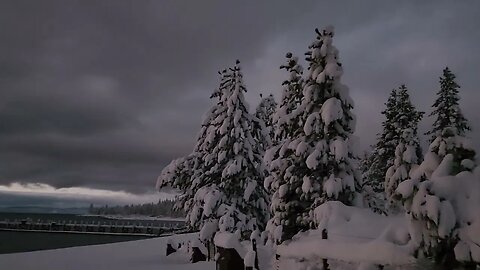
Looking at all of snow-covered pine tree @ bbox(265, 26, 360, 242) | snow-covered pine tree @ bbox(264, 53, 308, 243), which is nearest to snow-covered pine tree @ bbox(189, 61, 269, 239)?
snow-covered pine tree @ bbox(264, 53, 308, 243)

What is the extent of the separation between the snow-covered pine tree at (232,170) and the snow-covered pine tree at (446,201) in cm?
1410

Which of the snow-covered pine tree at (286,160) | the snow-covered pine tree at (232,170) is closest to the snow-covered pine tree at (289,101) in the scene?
the snow-covered pine tree at (286,160)

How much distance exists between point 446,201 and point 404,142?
2174cm

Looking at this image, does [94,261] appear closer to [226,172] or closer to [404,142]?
[226,172]

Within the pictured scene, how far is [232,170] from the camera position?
790 inches

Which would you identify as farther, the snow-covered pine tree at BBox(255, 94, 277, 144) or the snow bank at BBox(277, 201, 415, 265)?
the snow-covered pine tree at BBox(255, 94, 277, 144)

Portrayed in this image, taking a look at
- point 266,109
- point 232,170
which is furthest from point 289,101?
point 266,109

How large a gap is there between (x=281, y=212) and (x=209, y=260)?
A: 1005cm

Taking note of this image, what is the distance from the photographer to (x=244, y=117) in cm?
2202

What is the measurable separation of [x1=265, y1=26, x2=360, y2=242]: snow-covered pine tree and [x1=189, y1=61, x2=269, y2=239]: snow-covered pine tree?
5.97 meters

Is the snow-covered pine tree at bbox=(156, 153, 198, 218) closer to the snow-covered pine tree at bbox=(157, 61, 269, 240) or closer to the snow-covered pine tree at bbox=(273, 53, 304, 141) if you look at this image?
the snow-covered pine tree at bbox=(157, 61, 269, 240)

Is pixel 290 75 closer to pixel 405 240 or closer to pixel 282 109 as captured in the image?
pixel 282 109

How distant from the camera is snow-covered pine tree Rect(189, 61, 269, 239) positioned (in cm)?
2020

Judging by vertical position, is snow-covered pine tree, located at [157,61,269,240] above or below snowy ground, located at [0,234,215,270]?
above
